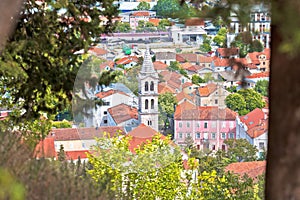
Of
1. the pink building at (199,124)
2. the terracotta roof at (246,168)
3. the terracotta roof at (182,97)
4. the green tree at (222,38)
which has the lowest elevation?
the terracotta roof at (246,168)

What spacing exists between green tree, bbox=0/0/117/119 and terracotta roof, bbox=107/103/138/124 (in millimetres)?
666

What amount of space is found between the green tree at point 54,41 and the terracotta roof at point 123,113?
2.19 feet

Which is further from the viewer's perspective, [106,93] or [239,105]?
[239,105]

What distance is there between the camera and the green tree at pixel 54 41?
3.27m

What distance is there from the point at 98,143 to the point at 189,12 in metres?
2.45

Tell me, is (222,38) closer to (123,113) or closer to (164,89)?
(164,89)

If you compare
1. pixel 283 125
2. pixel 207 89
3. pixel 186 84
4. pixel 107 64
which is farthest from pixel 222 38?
pixel 283 125

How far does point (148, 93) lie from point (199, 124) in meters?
0.40

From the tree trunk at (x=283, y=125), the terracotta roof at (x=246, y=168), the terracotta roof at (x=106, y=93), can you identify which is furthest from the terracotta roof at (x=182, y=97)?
the terracotta roof at (x=246, y=168)

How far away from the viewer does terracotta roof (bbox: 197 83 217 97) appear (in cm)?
411

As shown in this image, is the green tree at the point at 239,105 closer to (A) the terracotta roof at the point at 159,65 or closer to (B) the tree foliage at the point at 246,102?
(B) the tree foliage at the point at 246,102

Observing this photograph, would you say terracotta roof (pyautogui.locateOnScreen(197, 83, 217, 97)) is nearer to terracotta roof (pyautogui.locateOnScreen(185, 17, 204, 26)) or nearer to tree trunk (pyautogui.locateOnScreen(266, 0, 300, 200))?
terracotta roof (pyautogui.locateOnScreen(185, 17, 204, 26))

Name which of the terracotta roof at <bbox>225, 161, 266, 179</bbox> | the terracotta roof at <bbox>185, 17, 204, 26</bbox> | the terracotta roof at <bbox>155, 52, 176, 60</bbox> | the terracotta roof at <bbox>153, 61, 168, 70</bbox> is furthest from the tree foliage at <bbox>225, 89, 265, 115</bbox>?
the terracotta roof at <bbox>185, 17, 204, 26</bbox>

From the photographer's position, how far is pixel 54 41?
3268 millimetres
